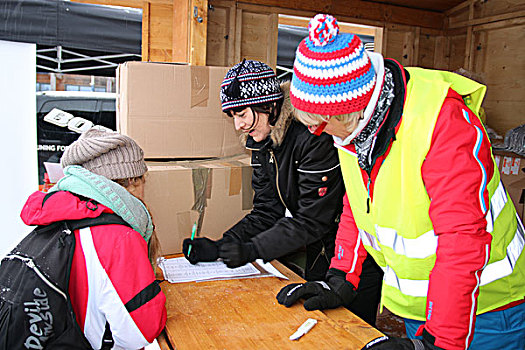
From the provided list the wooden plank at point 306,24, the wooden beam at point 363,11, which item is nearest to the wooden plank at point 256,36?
the wooden beam at point 363,11

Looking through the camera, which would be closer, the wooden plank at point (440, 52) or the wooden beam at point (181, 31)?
the wooden beam at point (181, 31)

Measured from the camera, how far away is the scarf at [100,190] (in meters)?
1.30

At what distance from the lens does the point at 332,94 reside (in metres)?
1.09

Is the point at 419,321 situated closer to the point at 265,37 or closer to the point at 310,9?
the point at 265,37

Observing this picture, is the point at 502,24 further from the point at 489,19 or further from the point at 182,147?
the point at 182,147

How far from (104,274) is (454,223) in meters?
0.89

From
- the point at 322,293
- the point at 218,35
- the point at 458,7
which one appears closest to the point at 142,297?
the point at 322,293

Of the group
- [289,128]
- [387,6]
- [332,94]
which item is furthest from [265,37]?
[332,94]

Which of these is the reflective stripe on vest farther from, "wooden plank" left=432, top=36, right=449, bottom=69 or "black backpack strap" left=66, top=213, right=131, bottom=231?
"wooden plank" left=432, top=36, right=449, bottom=69

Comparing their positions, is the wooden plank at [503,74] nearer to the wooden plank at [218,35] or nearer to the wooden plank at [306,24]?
the wooden plank at [306,24]

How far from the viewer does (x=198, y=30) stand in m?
2.80

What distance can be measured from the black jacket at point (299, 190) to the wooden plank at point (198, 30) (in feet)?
3.58

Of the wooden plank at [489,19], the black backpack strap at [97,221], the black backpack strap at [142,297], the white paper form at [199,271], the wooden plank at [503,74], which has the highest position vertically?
the wooden plank at [489,19]

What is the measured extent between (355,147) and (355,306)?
2.56ft
